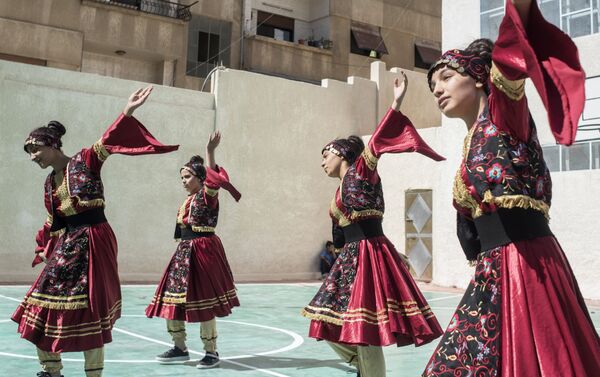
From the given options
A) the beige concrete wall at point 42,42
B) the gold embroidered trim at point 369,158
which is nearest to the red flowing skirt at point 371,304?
the gold embroidered trim at point 369,158

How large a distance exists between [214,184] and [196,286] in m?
0.97

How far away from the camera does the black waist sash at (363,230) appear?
439cm

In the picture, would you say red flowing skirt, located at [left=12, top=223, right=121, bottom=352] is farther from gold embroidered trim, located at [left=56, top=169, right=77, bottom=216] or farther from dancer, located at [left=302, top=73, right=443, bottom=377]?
dancer, located at [left=302, top=73, right=443, bottom=377]

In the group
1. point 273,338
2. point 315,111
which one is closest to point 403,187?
point 315,111

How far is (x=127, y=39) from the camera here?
2061cm

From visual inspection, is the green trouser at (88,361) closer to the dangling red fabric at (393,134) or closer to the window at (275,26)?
the dangling red fabric at (393,134)

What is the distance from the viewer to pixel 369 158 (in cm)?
425

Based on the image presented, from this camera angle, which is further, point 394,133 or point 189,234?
point 189,234

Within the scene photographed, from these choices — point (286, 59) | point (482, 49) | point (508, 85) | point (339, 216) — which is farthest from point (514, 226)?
point (286, 59)

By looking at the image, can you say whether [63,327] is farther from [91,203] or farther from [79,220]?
[91,203]

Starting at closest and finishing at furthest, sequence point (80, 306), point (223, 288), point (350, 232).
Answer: point (80, 306) < point (350, 232) < point (223, 288)

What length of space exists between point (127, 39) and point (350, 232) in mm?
17991

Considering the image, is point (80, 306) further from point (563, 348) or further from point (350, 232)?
point (563, 348)

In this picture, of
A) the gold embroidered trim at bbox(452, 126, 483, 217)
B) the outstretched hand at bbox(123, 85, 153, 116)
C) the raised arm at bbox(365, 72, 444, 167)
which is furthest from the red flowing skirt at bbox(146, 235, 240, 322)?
the gold embroidered trim at bbox(452, 126, 483, 217)
